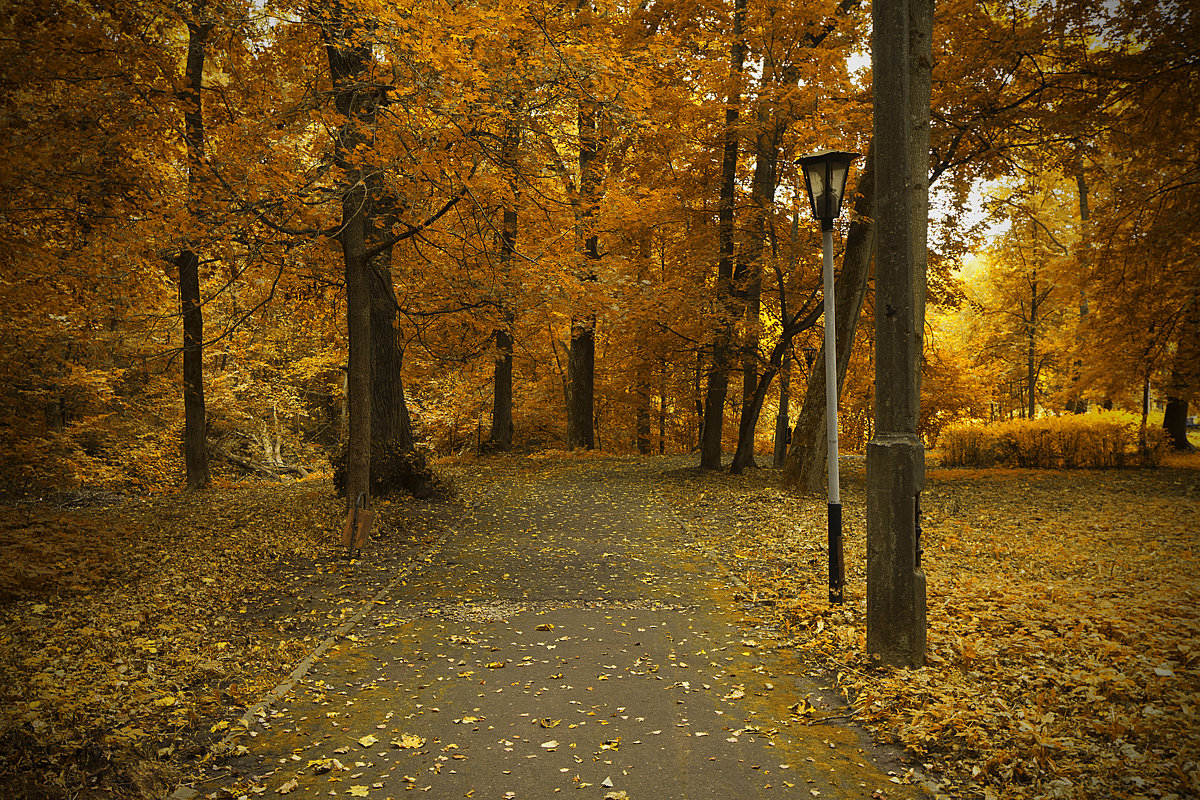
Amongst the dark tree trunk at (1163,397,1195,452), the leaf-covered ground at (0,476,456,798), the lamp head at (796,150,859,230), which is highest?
the lamp head at (796,150,859,230)

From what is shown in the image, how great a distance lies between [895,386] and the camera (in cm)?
464

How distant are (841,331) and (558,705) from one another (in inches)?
367

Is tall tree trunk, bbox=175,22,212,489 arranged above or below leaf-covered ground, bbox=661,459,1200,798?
above

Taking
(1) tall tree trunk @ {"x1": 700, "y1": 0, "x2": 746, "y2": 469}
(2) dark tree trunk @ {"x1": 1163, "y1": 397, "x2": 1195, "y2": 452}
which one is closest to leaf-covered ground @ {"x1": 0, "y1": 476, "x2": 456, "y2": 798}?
(1) tall tree trunk @ {"x1": 700, "y1": 0, "x2": 746, "y2": 469}

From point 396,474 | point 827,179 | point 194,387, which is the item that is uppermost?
point 827,179

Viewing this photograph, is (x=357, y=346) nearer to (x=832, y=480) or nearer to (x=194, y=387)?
(x=832, y=480)

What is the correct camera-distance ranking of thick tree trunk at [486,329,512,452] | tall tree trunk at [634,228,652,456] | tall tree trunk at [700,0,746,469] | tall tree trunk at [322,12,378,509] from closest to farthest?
1. tall tree trunk at [322,12,378,509]
2. tall tree trunk at [700,0,746,469]
3. tall tree trunk at [634,228,652,456]
4. thick tree trunk at [486,329,512,452]

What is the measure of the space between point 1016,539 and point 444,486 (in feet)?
29.0

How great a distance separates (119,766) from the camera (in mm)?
3432

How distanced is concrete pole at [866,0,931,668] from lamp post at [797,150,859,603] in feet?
4.71

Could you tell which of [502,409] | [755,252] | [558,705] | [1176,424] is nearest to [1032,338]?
[1176,424]

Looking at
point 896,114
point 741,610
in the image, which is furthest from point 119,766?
point 896,114

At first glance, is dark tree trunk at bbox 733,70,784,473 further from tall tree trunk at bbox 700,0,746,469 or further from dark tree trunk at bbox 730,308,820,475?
tall tree trunk at bbox 700,0,746,469

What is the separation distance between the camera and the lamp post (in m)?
6.20
